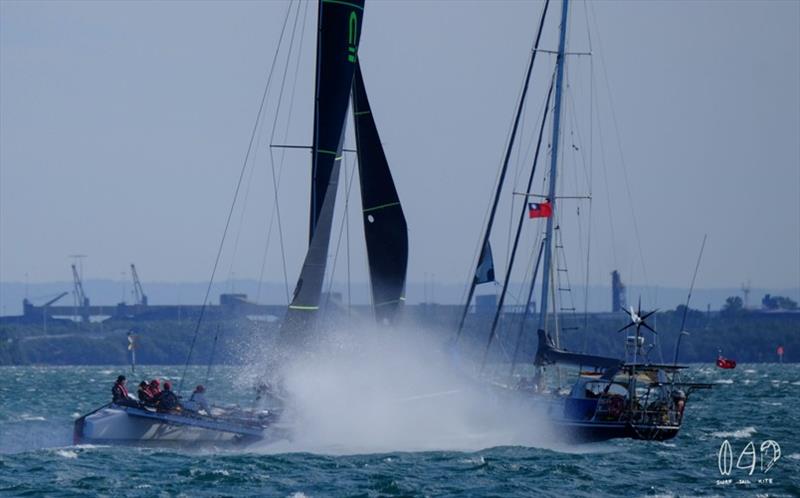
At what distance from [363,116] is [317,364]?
773 centimetres

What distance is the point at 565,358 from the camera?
52531mm

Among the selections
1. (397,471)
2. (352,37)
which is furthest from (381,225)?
(397,471)

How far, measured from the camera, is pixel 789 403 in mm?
80062

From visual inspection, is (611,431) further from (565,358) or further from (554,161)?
(554,161)

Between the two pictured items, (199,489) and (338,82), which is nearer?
(199,489)

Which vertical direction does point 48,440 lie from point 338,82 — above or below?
below

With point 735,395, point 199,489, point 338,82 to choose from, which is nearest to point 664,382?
point 338,82

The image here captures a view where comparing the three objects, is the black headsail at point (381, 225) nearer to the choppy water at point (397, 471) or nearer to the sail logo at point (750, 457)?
the choppy water at point (397, 471)

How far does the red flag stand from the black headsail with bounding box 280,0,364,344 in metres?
10.7

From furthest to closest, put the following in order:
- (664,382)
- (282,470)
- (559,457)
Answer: (664,382)
(559,457)
(282,470)

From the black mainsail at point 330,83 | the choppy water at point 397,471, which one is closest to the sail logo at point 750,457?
the choppy water at point 397,471

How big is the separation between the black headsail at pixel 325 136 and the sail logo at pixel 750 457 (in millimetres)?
11406

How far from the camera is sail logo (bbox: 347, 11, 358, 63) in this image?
157 ft

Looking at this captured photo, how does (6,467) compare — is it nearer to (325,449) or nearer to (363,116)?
(325,449)
